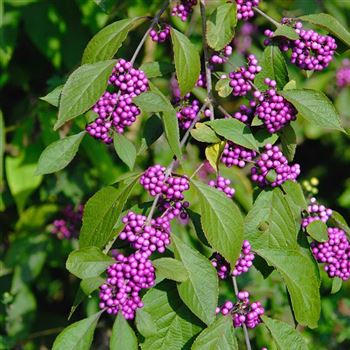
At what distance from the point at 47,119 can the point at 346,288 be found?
209cm

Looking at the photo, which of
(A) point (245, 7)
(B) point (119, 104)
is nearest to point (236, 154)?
(B) point (119, 104)

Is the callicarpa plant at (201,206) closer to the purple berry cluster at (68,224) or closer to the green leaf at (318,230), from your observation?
the green leaf at (318,230)

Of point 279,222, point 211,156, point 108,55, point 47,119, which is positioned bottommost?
point 47,119

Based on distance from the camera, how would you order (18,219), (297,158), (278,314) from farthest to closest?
(297,158) → (18,219) → (278,314)

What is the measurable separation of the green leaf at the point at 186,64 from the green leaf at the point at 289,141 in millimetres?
247

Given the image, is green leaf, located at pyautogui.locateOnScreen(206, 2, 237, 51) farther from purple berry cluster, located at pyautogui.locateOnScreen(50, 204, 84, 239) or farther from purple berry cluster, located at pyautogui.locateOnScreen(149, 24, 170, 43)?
purple berry cluster, located at pyautogui.locateOnScreen(50, 204, 84, 239)

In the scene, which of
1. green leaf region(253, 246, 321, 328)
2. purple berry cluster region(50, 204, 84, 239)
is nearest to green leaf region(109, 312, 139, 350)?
green leaf region(253, 246, 321, 328)

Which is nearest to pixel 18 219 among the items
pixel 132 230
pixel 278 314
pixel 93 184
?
pixel 93 184

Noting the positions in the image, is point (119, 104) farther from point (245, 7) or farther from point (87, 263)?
point (245, 7)

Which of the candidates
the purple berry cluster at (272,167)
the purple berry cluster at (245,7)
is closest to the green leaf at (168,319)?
the purple berry cluster at (272,167)

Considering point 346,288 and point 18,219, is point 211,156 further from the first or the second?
point 346,288

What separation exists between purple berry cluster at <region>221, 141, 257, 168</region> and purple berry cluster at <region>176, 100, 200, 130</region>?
129mm

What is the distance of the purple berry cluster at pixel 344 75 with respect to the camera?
4113mm

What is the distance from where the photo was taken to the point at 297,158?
4.82 m
